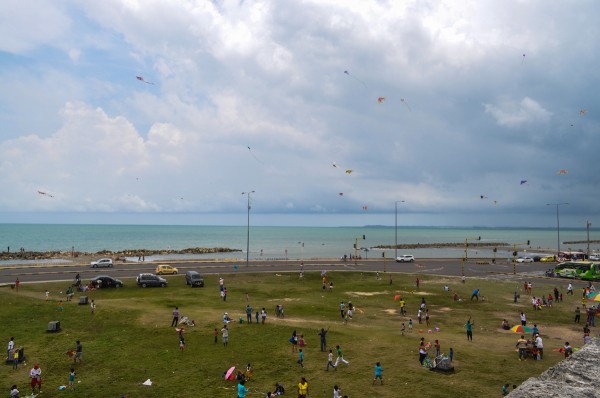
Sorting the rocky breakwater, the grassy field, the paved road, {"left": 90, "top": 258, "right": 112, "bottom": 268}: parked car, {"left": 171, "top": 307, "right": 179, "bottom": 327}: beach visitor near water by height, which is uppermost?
the rocky breakwater

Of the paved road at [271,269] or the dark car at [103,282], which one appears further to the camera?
the paved road at [271,269]

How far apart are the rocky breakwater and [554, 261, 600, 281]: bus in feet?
213

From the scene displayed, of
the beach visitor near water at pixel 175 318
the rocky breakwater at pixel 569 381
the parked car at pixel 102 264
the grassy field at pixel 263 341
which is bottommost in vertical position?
the grassy field at pixel 263 341

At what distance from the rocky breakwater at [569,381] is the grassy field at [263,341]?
10546 millimetres

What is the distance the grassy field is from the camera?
23.2 m

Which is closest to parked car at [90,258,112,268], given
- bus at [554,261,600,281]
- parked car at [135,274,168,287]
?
parked car at [135,274,168,287]

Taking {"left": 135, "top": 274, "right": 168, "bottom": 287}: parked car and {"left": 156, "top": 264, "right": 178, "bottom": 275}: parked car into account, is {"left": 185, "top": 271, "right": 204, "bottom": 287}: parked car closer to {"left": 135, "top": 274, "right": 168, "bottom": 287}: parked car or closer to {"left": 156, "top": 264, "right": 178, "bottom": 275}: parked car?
{"left": 135, "top": 274, "right": 168, "bottom": 287}: parked car

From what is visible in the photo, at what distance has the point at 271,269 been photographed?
70.4 meters

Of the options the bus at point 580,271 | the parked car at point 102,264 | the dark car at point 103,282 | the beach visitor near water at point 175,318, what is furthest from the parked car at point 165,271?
the bus at point 580,271

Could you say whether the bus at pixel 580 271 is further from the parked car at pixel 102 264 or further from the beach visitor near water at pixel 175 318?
the parked car at pixel 102 264

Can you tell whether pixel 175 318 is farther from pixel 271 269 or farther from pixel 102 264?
pixel 102 264

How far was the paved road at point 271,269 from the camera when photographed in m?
59.8

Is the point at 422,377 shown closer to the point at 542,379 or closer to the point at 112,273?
the point at 542,379

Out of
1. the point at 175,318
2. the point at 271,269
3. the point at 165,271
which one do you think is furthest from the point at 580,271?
the point at 165,271
